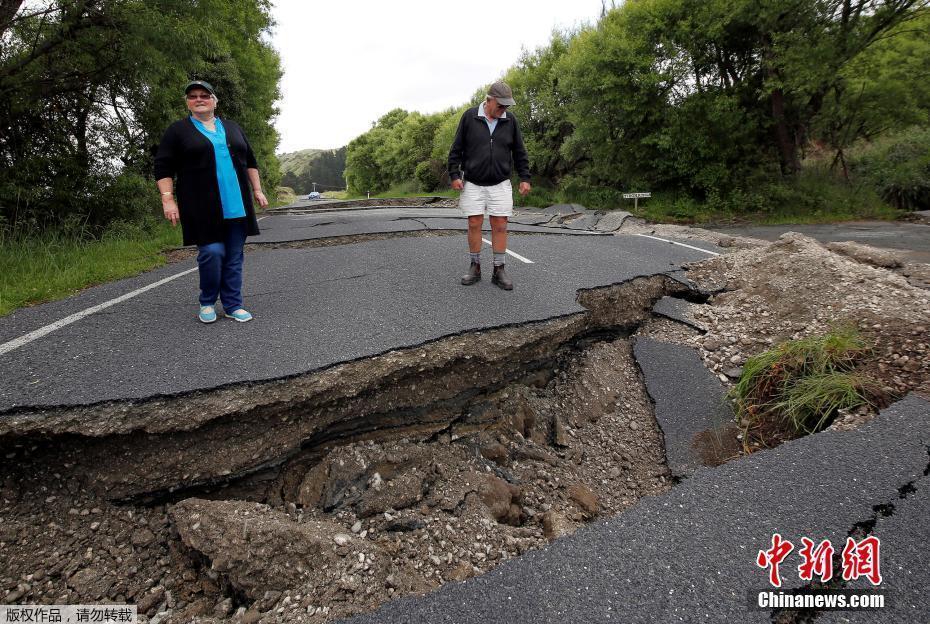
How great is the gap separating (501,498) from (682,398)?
1794 millimetres

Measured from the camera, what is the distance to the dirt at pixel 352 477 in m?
2.06

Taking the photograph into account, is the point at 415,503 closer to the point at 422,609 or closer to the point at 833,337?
the point at 422,609

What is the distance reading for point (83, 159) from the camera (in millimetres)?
8438

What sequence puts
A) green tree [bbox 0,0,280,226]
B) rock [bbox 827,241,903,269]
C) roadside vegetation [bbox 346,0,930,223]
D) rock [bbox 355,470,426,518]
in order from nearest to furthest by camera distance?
rock [bbox 355,470,426,518]
rock [bbox 827,241,903,269]
green tree [bbox 0,0,280,226]
roadside vegetation [bbox 346,0,930,223]

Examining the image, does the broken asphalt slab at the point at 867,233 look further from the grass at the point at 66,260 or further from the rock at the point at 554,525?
the grass at the point at 66,260

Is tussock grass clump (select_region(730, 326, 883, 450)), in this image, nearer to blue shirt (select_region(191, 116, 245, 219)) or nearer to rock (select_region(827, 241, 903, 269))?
rock (select_region(827, 241, 903, 269))

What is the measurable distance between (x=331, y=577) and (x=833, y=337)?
375 cm

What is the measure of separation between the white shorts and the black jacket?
0.23ft

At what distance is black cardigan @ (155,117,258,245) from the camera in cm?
319

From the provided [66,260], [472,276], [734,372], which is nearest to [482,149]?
[472,276]

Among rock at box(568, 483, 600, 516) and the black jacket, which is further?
the black jacket

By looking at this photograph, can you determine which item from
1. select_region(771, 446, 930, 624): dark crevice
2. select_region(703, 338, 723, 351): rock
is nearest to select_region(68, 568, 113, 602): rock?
select_region(771, 446, 930, 624): dark crevice

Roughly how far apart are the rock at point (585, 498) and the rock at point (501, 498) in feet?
1.23

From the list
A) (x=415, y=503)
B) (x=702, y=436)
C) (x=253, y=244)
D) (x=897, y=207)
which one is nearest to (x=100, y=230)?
(x=253, y=244)
